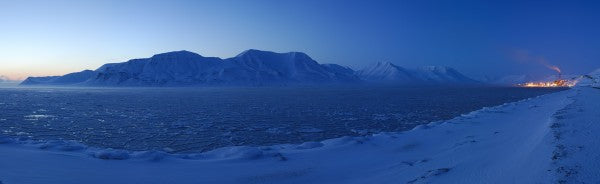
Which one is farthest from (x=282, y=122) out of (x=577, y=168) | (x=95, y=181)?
(x=577, y=168)

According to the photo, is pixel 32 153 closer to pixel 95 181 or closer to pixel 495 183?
pixel 95 181

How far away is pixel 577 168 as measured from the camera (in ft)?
33.7

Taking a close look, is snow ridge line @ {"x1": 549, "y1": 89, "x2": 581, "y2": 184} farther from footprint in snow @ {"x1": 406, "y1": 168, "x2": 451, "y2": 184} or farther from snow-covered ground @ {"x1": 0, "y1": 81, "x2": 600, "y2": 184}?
footprint in snow @ {"x1": 406, "y1": 168, "x2": 451, "y2": 184}

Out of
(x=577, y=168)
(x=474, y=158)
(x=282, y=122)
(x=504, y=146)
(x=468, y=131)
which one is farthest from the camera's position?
(x=282, y=122)

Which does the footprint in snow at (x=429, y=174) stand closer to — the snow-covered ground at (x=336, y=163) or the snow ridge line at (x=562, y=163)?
the snow-covered ground at (x=336, y=163)

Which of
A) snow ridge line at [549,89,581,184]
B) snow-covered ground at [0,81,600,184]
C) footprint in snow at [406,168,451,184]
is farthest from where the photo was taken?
footprint in snow at [406,168,451,184]

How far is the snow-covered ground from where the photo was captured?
11.5 meters

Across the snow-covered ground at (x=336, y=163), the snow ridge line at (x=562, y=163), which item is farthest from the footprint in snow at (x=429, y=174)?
the snow ridge line at (x=562, y=163)

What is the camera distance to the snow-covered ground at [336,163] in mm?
11453

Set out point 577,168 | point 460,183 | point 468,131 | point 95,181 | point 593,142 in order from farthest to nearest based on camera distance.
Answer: point 468,131 < point 593,142 < point 95,181 < point 460,183 < point 577,168

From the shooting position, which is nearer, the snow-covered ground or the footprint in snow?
the snow-covered ground

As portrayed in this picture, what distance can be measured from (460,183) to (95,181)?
11.0 metres

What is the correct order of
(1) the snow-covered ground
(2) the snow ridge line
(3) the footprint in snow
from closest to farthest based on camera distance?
1. (2) the snow ridge line
2. (1) the snow-covered ground
3. (3) the footprint in snow

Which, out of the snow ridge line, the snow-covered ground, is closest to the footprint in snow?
the snow-covered ground
